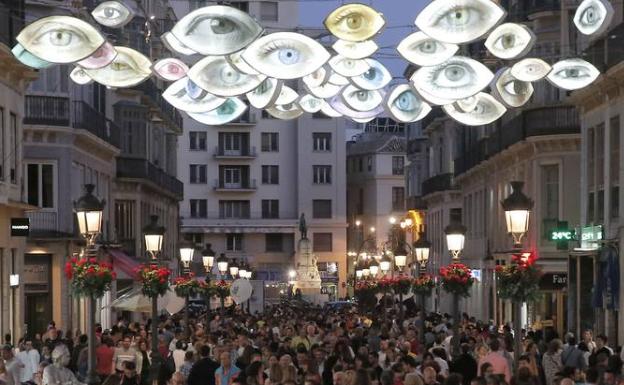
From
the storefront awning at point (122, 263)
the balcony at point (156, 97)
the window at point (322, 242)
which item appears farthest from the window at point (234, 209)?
the storefront awning at point (122, 263)

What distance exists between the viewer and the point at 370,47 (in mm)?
22438

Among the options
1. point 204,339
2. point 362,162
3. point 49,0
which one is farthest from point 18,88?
point 362,162

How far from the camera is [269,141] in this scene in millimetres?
117938

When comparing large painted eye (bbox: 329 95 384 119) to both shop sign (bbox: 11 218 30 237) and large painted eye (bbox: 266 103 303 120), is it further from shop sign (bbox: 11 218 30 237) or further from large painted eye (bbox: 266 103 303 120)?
shop sign (bbox: 11 218 30 237)

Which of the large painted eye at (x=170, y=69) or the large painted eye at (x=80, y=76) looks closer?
the large painted eye at (x=170, y=69)

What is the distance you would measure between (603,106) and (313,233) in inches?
3060

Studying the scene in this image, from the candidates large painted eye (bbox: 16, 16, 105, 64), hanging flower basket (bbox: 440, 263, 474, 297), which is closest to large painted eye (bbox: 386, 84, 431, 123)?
large painted eye (bbox: 16, 16, 105, 64)

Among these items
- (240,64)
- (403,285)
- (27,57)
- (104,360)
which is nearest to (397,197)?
(403,285)

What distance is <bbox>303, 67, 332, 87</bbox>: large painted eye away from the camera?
24312 mm

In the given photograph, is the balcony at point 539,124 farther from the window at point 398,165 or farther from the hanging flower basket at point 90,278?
the window at point 398,165

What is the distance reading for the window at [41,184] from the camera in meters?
52.2

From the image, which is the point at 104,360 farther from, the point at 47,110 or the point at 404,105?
the point at 47,110

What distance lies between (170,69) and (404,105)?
363 centimetres

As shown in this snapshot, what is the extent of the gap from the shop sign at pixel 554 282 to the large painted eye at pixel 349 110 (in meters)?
24.1
